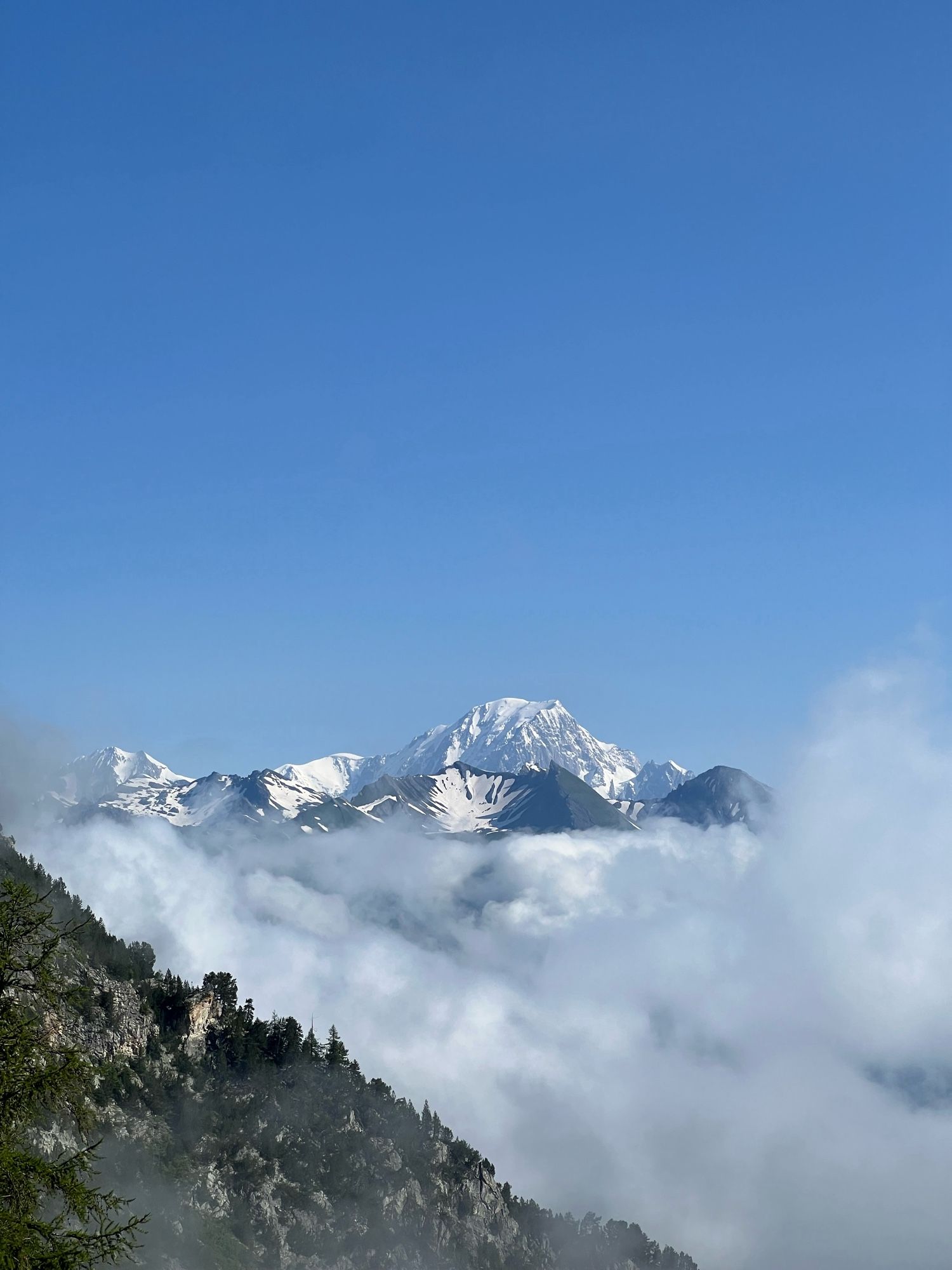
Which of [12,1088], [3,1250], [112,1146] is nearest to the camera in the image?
[3,1250]

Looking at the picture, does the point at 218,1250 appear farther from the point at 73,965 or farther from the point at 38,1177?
the point at 38,1177

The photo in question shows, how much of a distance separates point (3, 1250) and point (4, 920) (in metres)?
10.6

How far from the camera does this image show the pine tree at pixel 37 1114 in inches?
1585

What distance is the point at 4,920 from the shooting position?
44.2 metres

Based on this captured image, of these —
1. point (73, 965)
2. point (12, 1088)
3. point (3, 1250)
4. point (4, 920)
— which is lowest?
point (3, 1250)

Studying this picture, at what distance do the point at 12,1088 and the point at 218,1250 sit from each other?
175 metres

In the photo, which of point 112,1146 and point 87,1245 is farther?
point 112,1146

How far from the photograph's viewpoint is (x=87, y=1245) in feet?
132

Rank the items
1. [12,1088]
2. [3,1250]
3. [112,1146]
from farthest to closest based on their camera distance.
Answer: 1. [112,1146]
2. [12,1088]
3. [3,1250]

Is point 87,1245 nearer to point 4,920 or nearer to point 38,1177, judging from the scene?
point 38,1177

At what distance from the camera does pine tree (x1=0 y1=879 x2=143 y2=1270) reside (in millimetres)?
40250

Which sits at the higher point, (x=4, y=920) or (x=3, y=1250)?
(x=4, y=920)

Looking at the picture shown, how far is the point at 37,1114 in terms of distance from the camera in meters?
43.5

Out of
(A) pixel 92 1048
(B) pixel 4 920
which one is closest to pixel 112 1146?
(A) pixel 92 1048
